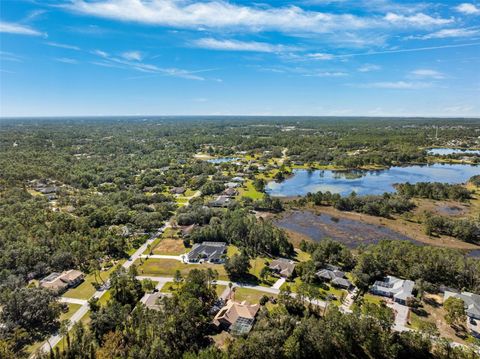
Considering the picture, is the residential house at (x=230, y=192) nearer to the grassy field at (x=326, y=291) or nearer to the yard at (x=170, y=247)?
the yard at (x=170, y=247)

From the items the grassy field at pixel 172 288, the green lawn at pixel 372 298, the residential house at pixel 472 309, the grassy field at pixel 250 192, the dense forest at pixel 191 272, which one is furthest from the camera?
the grassy field at pixel 250 192

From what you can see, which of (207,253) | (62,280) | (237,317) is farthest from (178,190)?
(237,317)

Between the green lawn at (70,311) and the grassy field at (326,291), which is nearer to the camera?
the green lawn at (70,311)

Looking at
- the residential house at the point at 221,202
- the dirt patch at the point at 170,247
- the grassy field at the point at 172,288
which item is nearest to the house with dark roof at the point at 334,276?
the grassy field at the point at 172,288

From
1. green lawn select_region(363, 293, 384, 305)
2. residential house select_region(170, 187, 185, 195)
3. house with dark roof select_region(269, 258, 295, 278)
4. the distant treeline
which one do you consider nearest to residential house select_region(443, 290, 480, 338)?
green lawn select_region(363, 293, 384, 305)

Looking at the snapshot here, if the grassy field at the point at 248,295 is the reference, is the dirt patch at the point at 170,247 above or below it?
below

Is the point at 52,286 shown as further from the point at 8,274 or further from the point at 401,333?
the point at 401,333

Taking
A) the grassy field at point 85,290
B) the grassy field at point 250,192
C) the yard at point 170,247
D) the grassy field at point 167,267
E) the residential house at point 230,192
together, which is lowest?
the grassy field at point 85,290

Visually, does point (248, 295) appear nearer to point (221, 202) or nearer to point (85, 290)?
point (85, 290)
